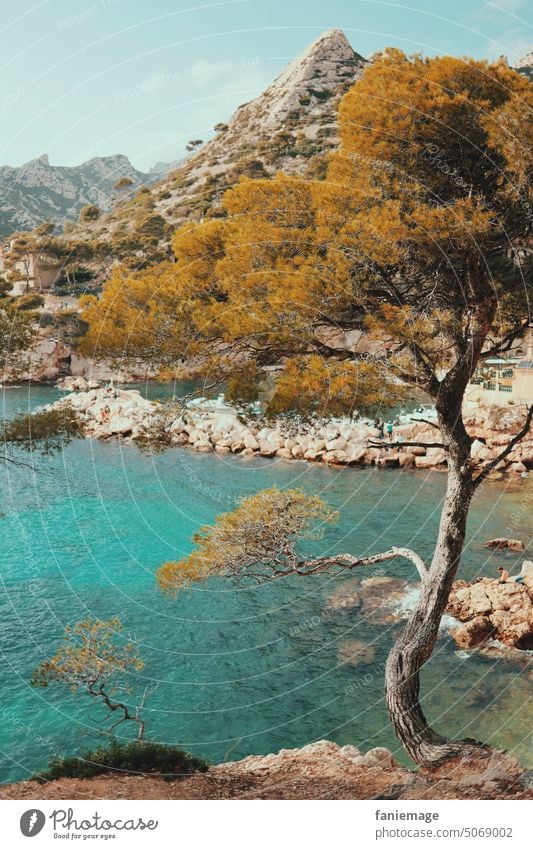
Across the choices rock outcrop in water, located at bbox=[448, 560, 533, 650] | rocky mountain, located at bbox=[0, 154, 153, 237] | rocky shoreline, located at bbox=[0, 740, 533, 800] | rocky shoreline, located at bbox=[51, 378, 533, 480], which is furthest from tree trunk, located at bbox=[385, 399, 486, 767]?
rocky mountain, located at bbox=[0, 154, 153, 237]

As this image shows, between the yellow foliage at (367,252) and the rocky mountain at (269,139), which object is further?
the rocky mountain at (269,139)

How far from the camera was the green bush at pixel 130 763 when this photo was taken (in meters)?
7.60

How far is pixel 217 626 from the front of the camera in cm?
1283

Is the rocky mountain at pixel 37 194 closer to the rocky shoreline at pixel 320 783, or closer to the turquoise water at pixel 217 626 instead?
the turquoise water at pixel 217 626

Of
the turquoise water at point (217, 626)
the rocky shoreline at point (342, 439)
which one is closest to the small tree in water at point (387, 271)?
the turquoise water at point (217, 626)

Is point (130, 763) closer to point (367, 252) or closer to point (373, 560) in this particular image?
point (373, 560)

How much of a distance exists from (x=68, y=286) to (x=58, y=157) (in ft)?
135

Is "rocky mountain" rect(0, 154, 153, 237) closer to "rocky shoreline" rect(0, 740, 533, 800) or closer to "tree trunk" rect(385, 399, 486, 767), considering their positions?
"tree trunk" rect(385, 399, 486, 767)

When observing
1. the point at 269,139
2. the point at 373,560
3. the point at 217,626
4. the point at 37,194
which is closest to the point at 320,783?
the point at 373,560

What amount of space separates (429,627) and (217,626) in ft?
20.2

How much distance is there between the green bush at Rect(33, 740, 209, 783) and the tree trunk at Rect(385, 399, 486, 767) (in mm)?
2458

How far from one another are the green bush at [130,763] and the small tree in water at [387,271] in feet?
6.86

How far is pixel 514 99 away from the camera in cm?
688

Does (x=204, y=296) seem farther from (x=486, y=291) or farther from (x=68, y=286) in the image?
(x=68, y=286)
